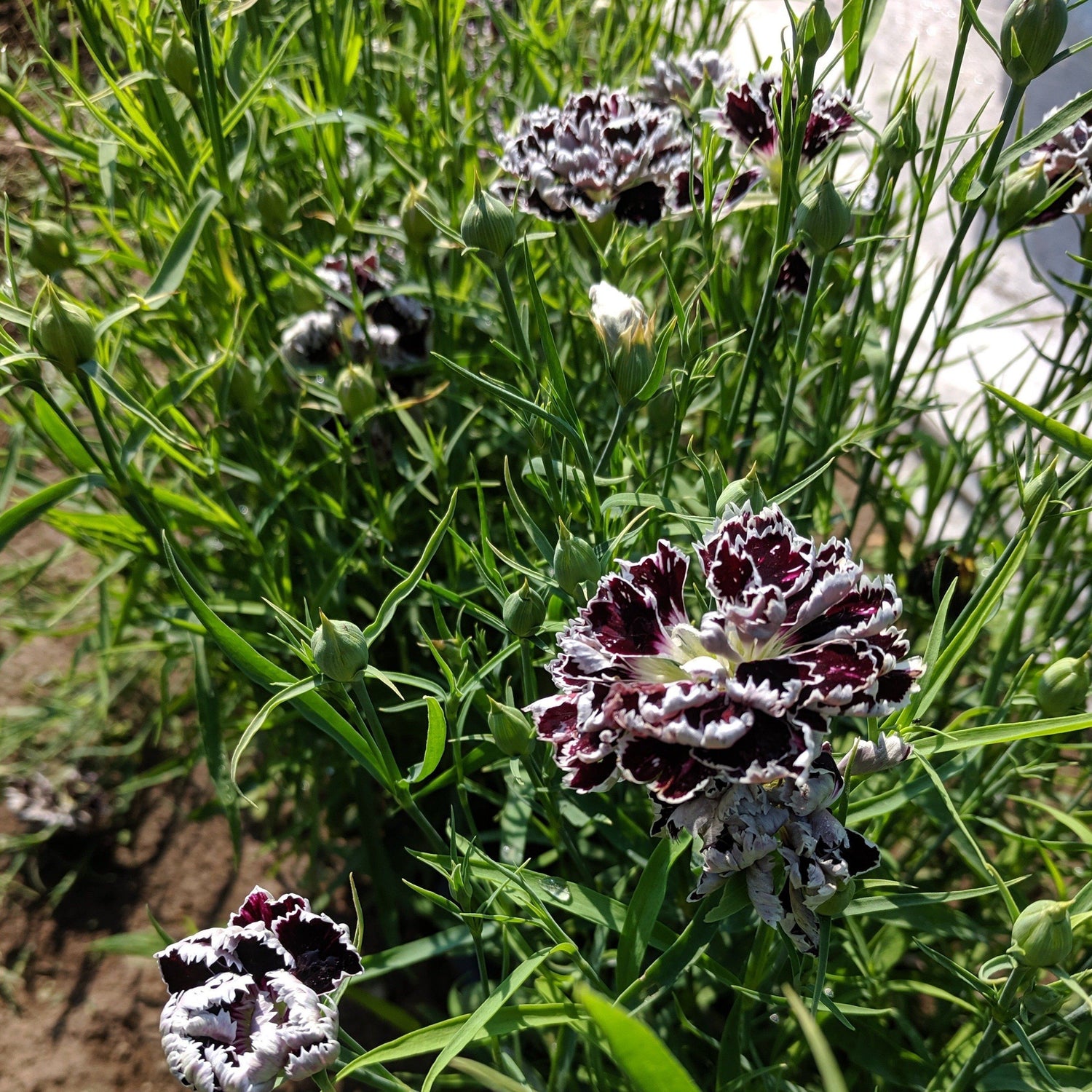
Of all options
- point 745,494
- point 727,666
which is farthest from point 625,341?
point 727,666

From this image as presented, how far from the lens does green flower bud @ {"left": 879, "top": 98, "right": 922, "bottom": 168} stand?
855 millimetres

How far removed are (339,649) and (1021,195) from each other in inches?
28.6

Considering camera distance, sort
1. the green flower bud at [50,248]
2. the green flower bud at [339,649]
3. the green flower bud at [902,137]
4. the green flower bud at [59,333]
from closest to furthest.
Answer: the green flower bud at [339,649], the green flower bud at [59,333], the green flower bud at [902,137], the green flower bud at [50,248]

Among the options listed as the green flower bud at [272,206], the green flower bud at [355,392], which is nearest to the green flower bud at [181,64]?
the green flower bud at [272,206]

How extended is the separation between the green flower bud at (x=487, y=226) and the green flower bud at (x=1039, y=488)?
0.45 meters

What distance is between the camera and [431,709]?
66 cm

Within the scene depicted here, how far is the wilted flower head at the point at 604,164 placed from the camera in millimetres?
941

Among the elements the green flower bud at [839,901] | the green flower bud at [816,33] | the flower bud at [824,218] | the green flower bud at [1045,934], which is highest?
the green flower bud at [816,33]

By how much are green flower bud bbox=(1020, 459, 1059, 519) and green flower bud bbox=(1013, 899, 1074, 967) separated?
0.89ft

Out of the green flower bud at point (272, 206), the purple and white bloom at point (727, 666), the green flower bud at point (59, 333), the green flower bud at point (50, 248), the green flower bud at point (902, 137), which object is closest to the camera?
the purple and white bloom at point (727, 666)

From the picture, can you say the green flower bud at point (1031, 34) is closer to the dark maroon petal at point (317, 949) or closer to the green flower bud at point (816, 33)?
the green flower bud at point (816, 33)

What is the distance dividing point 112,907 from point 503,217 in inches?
52.5

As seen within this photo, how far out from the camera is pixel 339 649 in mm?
626

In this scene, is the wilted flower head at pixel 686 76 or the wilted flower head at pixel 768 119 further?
the wilted flower head at pixel 686 76
